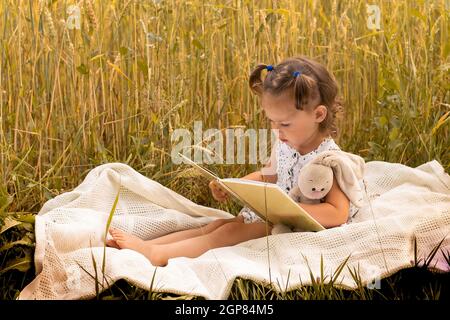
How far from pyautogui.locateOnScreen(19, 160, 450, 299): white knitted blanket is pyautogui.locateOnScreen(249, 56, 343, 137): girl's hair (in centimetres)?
23

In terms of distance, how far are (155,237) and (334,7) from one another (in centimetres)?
85

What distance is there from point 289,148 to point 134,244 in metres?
0.43

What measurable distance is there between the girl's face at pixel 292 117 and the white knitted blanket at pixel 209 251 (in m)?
0.22

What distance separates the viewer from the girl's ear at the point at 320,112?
1841 millimetres

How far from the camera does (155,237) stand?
196 cm

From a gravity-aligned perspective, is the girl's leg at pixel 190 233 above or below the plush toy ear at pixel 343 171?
below

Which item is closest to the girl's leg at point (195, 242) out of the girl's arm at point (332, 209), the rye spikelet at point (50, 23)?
the girl's arm at point (332, 209)

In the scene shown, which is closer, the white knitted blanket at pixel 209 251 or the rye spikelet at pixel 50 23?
the white knitted blanket at pixel 209 251

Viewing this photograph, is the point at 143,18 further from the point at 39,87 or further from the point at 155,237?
the point at 155,237

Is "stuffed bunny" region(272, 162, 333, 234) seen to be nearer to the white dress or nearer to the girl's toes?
the white dress

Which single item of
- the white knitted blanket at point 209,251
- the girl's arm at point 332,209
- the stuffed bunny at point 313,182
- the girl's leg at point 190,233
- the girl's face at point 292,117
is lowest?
the girl's leg at point 190,233

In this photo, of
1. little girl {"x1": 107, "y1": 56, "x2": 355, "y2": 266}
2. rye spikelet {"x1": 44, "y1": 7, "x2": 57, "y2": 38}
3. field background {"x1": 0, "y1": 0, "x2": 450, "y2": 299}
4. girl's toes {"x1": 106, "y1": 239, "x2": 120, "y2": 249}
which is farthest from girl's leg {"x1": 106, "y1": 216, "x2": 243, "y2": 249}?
rye spikelet {"x1": 44, "y1": 7, "x2": 57, "y2": 38}

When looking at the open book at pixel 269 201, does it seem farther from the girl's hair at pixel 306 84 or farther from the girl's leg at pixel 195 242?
the girl's hair at pixel 306 84

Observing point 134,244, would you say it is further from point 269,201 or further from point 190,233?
point 269,201
